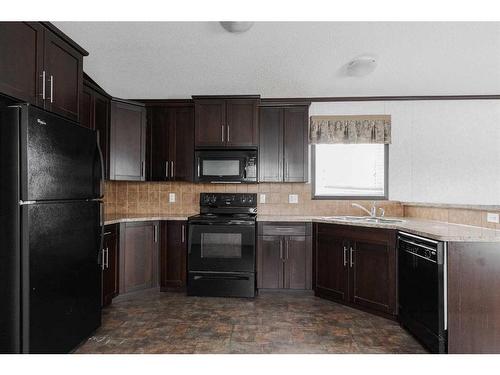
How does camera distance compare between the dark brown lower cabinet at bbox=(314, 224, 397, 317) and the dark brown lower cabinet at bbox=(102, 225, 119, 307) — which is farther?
the dark brown lower cabinet at bbox=(102, 225, 119, 307)

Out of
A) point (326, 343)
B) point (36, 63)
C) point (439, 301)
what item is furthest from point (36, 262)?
point (439, 301)

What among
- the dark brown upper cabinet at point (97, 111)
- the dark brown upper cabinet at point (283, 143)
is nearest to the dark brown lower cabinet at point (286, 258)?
the dark brown upper cabinet at point (283, 143)

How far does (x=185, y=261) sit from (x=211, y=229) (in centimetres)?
53

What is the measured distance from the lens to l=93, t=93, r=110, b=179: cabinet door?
327 centimetres

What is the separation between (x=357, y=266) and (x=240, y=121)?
6.84 feet

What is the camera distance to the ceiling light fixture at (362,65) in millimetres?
2770

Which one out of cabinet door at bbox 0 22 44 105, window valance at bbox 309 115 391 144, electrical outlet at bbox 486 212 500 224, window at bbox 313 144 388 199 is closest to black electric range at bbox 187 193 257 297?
window at bbox 313 144 388 199

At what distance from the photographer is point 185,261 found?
359 centimetres

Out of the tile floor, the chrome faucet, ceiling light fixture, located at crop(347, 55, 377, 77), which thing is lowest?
the tile floor

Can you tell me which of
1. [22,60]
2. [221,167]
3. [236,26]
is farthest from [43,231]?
[221,167]

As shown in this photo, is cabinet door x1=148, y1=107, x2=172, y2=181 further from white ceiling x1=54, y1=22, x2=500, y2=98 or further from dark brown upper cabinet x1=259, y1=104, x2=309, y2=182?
dark brown upper cabinet x1=259, y1=104, x2=309, y2=182

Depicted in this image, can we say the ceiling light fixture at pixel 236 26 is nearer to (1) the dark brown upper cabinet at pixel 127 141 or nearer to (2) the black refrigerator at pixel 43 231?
(2) the black refrigerator at pixel 43 231

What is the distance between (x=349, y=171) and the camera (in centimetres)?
406

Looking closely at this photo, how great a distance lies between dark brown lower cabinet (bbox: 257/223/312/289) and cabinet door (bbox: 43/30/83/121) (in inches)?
85.9
